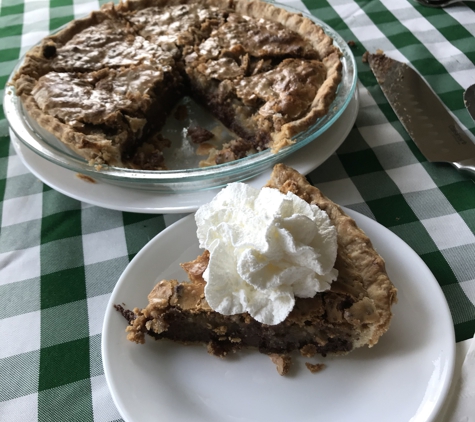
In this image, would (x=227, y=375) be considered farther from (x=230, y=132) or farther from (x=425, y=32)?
(x=425, y=32)

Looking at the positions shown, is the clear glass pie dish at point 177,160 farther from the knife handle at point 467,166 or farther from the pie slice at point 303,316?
the knife handle at point 467,166

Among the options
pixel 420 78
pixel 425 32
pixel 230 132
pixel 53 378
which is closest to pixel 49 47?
pixel 230 132

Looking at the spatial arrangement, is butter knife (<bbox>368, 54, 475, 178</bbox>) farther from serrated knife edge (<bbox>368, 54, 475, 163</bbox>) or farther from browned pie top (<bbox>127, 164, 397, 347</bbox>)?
browned pie top (<bbox>127, 164, 397, 347</bbox>)

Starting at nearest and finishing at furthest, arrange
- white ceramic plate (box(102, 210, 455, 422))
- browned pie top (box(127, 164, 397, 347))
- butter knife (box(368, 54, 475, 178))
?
white ceramic plate (box(102, 210, 455, 422)), browned pie top (box(127, 164, 397, 347)), butter knife (box(368, 54, 475, 178))

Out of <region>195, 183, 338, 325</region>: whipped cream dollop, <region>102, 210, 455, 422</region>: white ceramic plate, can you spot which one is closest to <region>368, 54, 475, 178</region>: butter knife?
<region>102, 210, 455, 422</region>: white ceramic plate

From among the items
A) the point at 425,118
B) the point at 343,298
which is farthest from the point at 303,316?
the point at 425,118

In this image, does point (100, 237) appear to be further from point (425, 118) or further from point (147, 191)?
point (425, 118)
